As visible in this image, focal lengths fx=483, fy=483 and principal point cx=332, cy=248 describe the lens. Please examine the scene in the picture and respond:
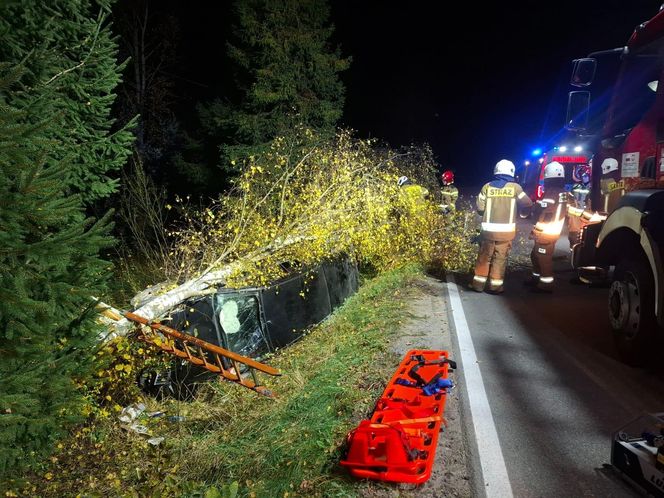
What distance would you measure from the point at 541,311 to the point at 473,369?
96.9 inches

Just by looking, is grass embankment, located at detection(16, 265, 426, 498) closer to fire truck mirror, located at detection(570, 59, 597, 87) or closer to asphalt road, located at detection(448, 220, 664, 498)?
asphalt road, located at detection(448, 220, 664, 498)

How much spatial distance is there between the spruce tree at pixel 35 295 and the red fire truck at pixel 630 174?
4.56 meters

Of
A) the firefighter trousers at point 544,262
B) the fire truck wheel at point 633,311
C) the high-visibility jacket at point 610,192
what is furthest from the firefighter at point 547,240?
the fire truck wheel at point 633,311

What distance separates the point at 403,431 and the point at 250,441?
1.45 metres

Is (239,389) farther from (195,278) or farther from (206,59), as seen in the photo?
(206,59)

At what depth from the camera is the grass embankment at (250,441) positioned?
329 cm

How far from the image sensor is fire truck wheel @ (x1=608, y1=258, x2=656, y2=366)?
4480mm

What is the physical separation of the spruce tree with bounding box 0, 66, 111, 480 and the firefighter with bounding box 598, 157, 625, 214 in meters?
5.29

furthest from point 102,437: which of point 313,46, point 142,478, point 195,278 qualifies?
point 313,46

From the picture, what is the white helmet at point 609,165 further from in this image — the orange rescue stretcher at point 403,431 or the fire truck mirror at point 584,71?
the orange rescue stretcher at point 403,431

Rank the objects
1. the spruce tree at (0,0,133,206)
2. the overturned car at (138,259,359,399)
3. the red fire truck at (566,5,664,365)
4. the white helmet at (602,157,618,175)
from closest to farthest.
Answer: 1. the spruce tree at (0,0,133,206)
2. the red fire truck at (566,5,664,365)
3. the overturned car at (138,259,359,399)
4. the white helmet at (602,157,618,175)

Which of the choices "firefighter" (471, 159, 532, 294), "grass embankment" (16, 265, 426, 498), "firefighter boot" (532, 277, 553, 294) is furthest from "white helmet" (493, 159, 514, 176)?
"grass embankment" (16, 265, 426, 498)

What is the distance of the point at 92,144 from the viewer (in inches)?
243

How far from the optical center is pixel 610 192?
5766mm
